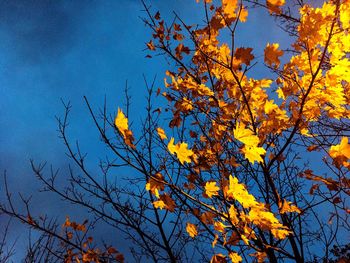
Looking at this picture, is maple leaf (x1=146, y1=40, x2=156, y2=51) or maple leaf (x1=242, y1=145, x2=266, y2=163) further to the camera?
maple leaf (x1=146, y1=40, x2=156, y2=51)

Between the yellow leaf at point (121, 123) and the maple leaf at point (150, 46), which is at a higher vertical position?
the maple leaf at point (150, 46)

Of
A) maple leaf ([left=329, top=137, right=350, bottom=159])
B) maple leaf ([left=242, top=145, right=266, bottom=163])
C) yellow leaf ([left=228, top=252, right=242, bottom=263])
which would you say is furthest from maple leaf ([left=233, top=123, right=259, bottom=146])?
yellow leaf ([left=228, top=252, right=242, bottom=263])

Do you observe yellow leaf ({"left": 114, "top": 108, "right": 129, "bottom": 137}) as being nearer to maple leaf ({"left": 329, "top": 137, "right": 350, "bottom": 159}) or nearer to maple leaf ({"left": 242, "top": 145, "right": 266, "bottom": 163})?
maple leaf ({"left": 242, "top": 145, "right": 266, "bottom": 163})

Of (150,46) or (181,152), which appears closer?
(181,152)

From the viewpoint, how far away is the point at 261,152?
1.91m

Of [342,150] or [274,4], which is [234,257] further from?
[274,4]

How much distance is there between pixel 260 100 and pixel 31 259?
546 cm

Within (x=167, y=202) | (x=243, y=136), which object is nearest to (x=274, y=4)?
(x=243, y=136)

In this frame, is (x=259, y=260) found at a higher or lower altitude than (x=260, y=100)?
lower

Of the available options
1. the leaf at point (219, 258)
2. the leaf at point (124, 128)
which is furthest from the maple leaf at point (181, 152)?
the leaf at point (219, 258)

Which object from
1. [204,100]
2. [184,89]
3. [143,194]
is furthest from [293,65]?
[143,194]

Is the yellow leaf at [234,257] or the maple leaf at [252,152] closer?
the maple leaf at [252,152]

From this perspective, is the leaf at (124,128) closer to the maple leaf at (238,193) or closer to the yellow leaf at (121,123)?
the yellow leaf at (121,123)

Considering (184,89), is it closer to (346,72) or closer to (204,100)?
(204,100)
